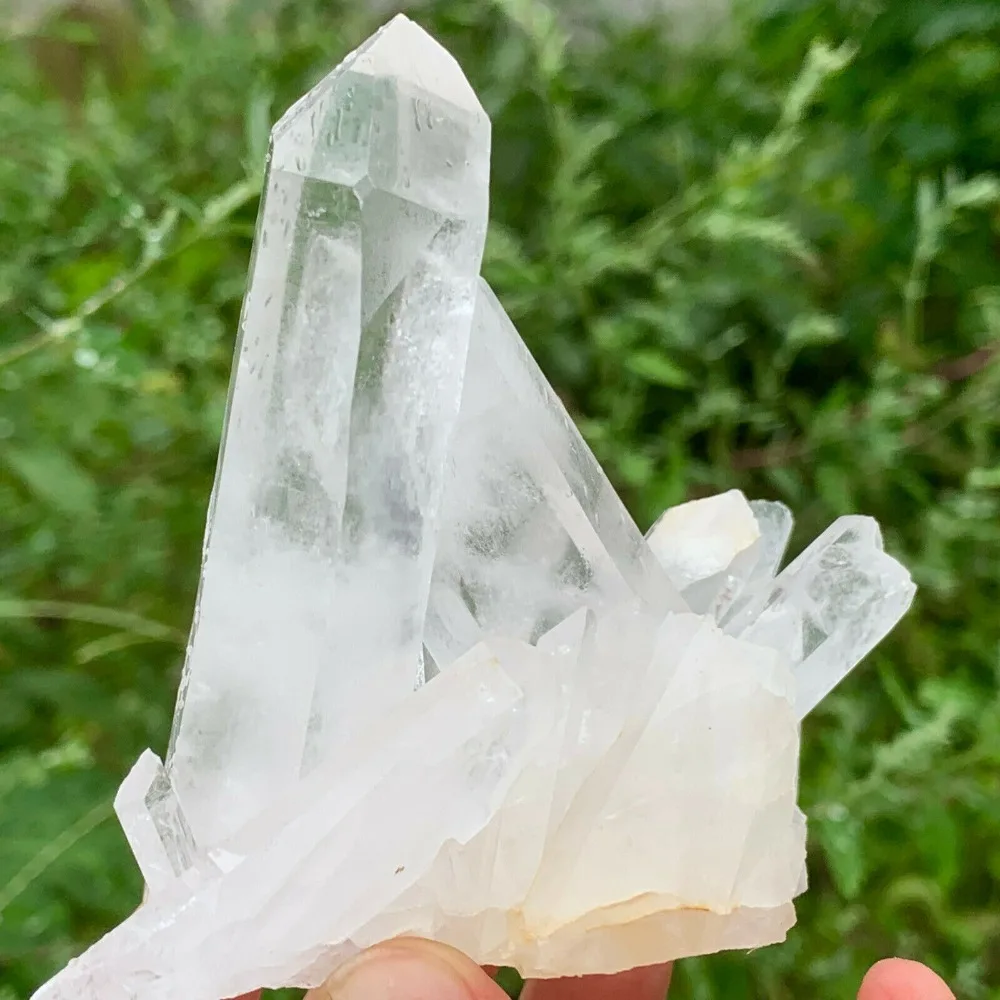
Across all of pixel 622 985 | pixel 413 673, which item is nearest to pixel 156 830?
pixel 413 673

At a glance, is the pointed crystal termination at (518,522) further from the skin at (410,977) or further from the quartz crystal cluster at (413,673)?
the skin at (410,977)

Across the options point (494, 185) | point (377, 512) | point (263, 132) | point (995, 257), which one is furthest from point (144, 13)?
point (377, 512)

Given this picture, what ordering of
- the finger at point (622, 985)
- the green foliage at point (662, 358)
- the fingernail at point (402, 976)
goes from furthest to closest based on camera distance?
1. the green foliage at point (662, 358)
2. the finger at point (622, 985)
3. the fingernail at point (402, 976)

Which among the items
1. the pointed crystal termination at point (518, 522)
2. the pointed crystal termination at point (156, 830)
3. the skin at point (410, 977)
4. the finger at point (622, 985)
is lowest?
the finger at point (622, 985)

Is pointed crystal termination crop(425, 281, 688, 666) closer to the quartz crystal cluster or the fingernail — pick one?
the quartz crystal cluster

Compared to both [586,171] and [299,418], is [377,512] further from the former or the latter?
[586,171]

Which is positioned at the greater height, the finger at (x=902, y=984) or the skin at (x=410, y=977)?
the skin at (x=410, y=977)

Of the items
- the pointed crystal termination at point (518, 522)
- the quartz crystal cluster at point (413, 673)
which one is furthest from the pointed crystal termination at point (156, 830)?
the pointed crystal termination at point (518, 522)
